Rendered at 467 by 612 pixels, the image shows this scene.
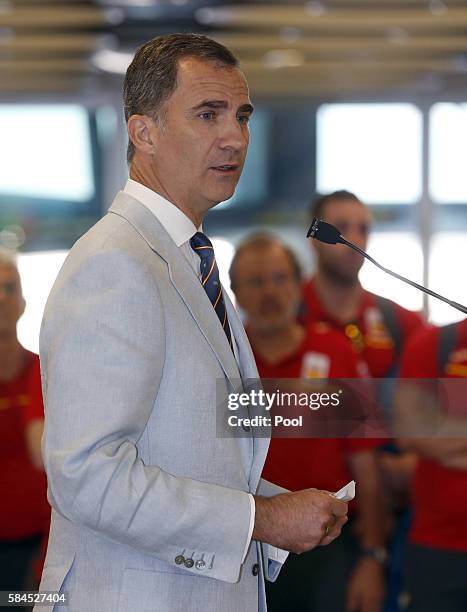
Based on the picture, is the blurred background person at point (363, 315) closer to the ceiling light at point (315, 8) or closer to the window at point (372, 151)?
the ceiling light at point (315, 8)

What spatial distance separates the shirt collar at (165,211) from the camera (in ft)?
4.36

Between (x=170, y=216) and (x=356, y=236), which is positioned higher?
(x=356, y=236)

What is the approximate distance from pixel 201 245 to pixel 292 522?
406 mm

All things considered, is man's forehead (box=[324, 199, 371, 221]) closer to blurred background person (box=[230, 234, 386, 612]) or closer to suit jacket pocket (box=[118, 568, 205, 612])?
blurred background person (box=[230, 234, 386, 612])

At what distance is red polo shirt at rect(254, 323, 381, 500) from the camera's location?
1642mm

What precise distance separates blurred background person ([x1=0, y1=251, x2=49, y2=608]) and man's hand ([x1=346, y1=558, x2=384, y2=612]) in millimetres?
806

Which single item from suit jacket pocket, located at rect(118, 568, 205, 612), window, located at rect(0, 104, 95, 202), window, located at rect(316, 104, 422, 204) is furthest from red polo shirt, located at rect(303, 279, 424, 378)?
window, located at rect(0, 104, 95, 202)

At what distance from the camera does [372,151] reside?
14.8ft

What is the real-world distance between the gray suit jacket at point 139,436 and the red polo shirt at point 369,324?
1294 mm

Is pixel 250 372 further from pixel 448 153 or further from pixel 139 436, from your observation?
pixel 448 153

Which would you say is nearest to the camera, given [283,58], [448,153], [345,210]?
[345,210]

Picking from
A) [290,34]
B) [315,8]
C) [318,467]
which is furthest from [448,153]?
[318,467]

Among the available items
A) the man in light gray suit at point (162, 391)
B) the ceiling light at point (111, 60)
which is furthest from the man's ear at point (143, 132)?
the ceiling light at point (111, 60)

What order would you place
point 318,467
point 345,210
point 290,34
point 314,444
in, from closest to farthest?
1. point 314,444
2. point 318,467
3. point 345,210
4. point 290,34
